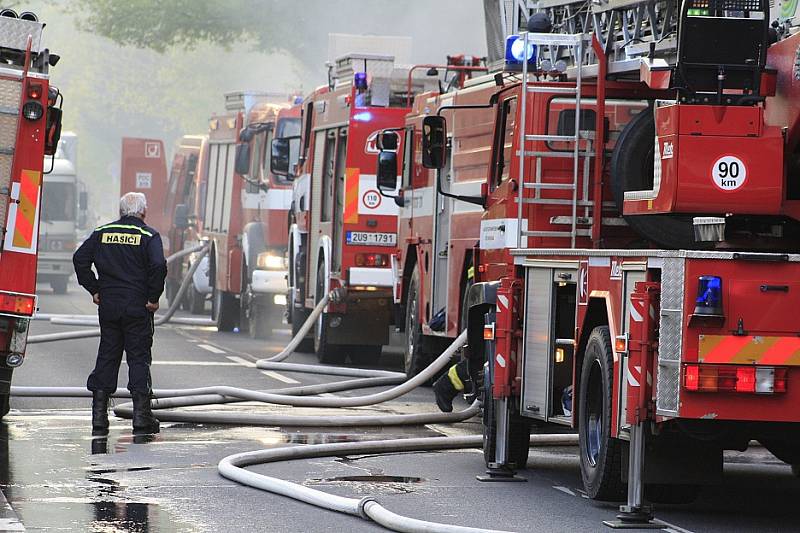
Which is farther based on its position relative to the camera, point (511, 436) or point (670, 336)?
point (511, 436)

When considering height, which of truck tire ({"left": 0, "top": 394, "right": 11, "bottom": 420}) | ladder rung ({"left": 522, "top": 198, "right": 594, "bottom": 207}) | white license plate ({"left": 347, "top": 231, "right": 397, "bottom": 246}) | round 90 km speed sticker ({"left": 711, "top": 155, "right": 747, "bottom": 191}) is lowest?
truck tire ({"left": 0, "top": 394, "right": 11, "bottom": 420})

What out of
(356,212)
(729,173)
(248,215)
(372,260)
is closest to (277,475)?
(729,173)

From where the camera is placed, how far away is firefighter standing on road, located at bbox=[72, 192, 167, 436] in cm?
1313

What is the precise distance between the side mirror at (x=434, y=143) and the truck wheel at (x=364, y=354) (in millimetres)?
6824

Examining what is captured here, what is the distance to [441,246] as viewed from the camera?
1670cm

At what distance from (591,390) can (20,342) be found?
4.60 meters

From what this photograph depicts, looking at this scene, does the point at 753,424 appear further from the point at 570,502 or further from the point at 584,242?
the point at 584,242

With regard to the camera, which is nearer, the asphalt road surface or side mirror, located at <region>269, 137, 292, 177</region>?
the asphalt road surface

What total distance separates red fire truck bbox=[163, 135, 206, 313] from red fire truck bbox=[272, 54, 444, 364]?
9.45 metres

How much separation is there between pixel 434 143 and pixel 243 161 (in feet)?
39.9

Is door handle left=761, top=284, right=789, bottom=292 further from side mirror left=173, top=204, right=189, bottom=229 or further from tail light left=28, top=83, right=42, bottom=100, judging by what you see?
side mirror left=173, top=204, right=189, bottom=229

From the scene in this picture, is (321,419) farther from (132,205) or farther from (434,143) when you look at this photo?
(434,143)

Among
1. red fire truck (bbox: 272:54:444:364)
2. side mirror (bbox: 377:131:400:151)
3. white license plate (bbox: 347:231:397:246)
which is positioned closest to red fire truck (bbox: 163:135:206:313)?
red fire truck (bbox: 272:54:444:364)

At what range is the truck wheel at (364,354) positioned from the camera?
70.0 feet
